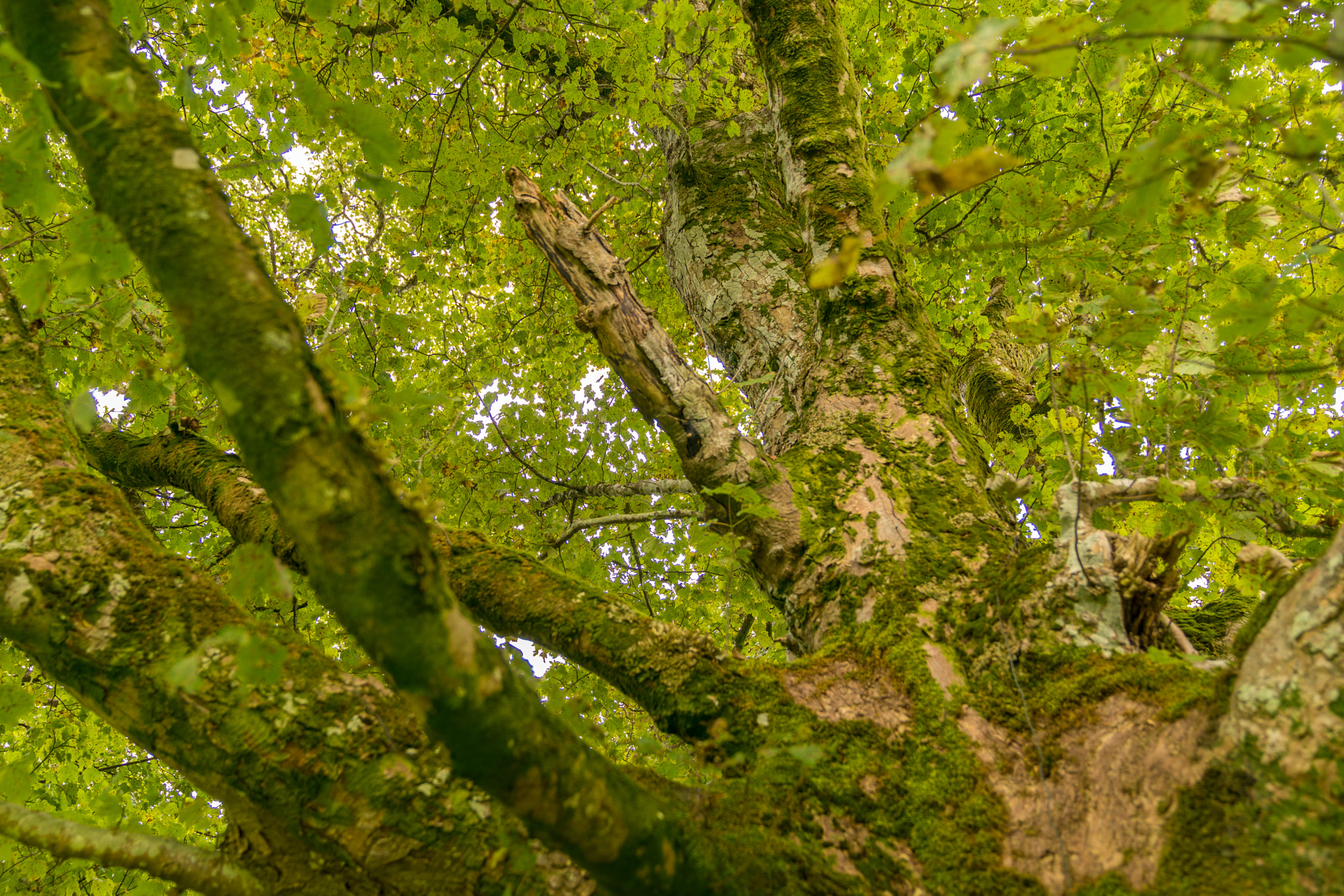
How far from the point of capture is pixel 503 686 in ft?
3.86

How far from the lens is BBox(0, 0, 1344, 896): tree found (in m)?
1.21

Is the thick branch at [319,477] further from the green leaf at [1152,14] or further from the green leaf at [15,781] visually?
the green leaf at [15,781]

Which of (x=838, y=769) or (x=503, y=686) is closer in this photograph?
(x=503, y=686)

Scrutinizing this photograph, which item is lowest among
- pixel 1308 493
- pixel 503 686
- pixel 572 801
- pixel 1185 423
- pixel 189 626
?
pixel 572 801

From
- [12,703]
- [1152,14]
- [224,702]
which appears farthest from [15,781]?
[1152,14]

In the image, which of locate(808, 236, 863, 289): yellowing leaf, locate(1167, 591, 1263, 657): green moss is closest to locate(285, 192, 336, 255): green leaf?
locate(808, 236, 863, 289): yellowing leaf

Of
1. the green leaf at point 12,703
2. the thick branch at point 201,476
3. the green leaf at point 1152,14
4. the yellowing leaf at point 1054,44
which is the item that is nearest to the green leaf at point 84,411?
the thick branch at point 201,476

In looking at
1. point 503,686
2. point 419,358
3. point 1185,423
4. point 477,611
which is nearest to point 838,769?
point 503,686

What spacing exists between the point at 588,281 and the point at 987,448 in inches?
73.7

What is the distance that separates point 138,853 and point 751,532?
187cm

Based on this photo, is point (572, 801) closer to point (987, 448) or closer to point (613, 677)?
point (613, 677)

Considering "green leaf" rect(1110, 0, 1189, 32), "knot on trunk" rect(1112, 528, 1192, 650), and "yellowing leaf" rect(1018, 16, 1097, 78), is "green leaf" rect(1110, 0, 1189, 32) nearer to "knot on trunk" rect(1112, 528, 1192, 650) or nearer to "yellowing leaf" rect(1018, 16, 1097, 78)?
"yellowing leaf" rect(1018, 16, 1097, 78)

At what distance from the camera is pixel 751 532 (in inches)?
100

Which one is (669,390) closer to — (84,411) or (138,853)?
(84,411)
